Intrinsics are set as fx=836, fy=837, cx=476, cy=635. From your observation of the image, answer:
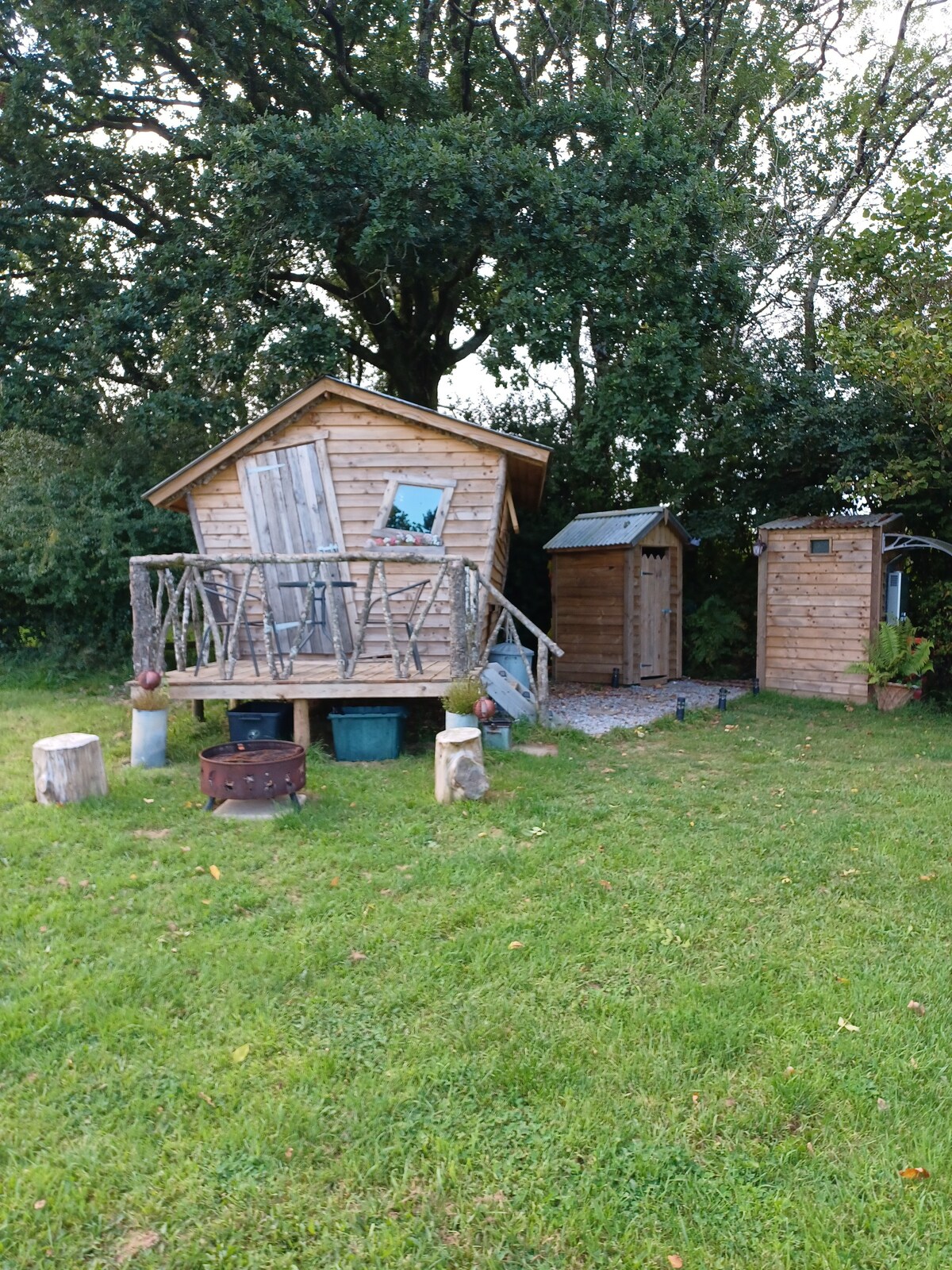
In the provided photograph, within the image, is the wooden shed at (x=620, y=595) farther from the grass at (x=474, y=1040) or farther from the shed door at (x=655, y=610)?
the grass at (x=474, y=1040)

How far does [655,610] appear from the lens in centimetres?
1383

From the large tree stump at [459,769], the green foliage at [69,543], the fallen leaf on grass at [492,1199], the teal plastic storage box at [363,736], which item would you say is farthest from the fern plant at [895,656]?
the green foliage at [69,543]

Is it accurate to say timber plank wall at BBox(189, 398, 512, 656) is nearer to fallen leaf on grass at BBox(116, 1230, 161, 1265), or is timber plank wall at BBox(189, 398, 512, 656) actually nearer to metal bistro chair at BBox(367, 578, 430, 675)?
metal bistro chair at BBox(367, 578, 430, 675)

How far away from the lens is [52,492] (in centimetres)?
1318

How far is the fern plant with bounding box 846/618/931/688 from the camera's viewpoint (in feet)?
35.0

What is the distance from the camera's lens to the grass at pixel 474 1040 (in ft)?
7.78

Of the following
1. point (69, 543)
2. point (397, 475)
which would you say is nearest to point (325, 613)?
point (397, 475)

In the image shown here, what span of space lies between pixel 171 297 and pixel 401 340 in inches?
202

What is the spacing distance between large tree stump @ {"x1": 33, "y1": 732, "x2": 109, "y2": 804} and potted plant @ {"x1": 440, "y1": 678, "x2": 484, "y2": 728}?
283 cm

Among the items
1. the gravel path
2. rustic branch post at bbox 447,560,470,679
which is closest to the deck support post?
rustic branch post at bbox 447,560,470,679

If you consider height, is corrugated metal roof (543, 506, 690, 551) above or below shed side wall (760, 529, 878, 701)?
above

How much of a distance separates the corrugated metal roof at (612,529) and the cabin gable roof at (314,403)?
3.30 m

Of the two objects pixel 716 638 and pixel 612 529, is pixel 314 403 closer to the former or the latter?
pixel 612 529

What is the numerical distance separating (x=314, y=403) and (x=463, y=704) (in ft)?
15.0
